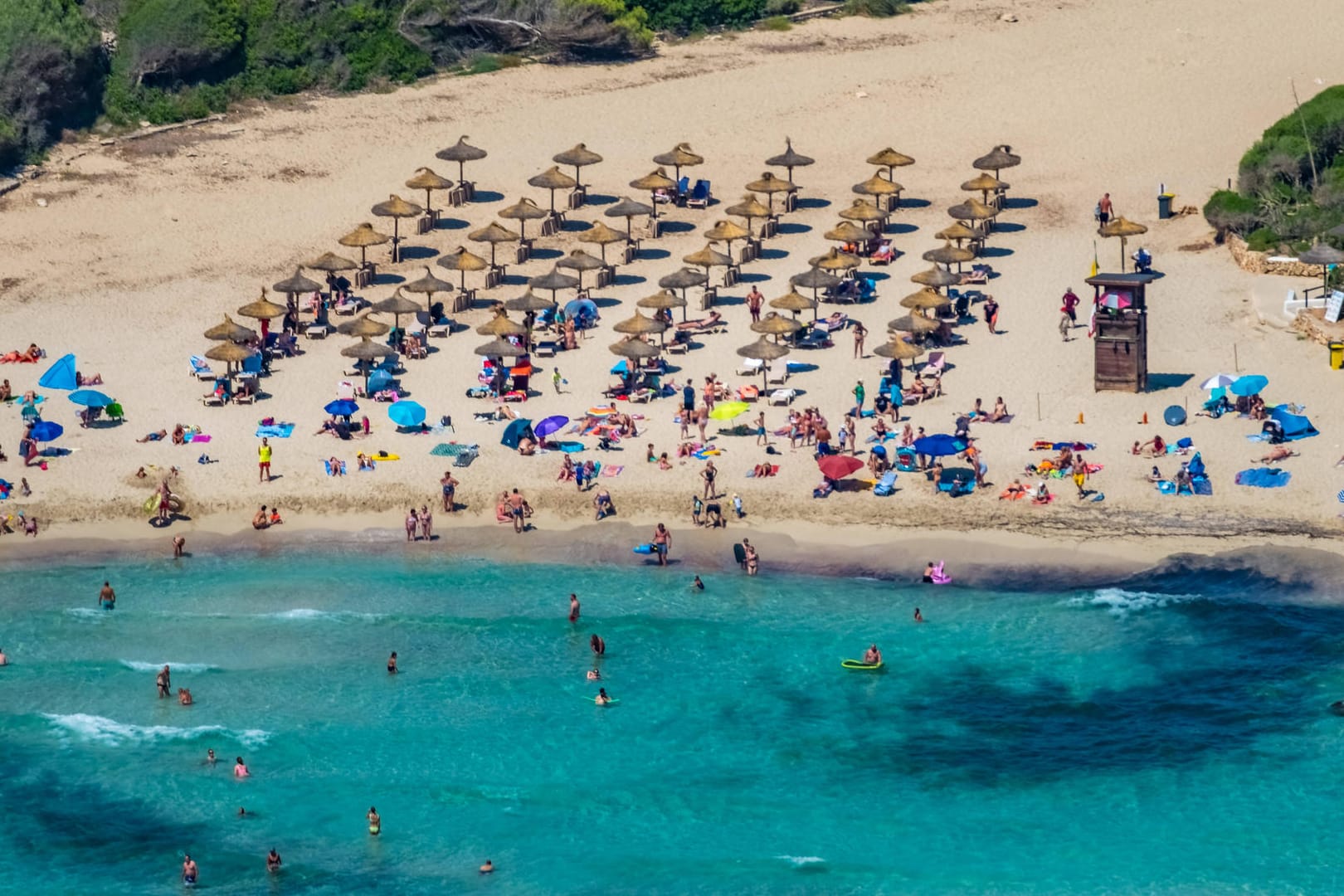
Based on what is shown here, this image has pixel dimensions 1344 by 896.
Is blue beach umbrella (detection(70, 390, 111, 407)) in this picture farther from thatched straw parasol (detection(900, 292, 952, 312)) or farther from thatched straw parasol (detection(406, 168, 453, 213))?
thatched straw parasol (detection(900, 292, 952, 312))

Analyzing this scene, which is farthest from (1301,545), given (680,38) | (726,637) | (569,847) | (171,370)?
(680,38)

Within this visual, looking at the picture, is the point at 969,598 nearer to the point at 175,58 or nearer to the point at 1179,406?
the point at 1179,406

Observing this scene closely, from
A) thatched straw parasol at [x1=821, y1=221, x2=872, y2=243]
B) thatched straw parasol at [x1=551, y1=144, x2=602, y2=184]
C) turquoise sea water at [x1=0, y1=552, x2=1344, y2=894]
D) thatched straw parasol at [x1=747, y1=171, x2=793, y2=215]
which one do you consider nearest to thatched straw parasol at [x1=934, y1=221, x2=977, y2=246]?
thatched straw parasol at [x1=821, y1=221, x2=872, y2=243]

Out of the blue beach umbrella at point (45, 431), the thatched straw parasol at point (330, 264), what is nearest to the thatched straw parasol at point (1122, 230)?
the thatched straw parasol at point (330, 264)

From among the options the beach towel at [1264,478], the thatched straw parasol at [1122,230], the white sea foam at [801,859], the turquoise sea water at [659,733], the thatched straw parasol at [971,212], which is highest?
the thatched straw parasol at [971,212]

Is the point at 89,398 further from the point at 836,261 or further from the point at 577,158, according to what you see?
the point at 836,261

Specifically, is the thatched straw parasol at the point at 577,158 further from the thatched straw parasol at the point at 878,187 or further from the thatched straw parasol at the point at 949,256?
the thatched straw parasol at the point at 949,256
